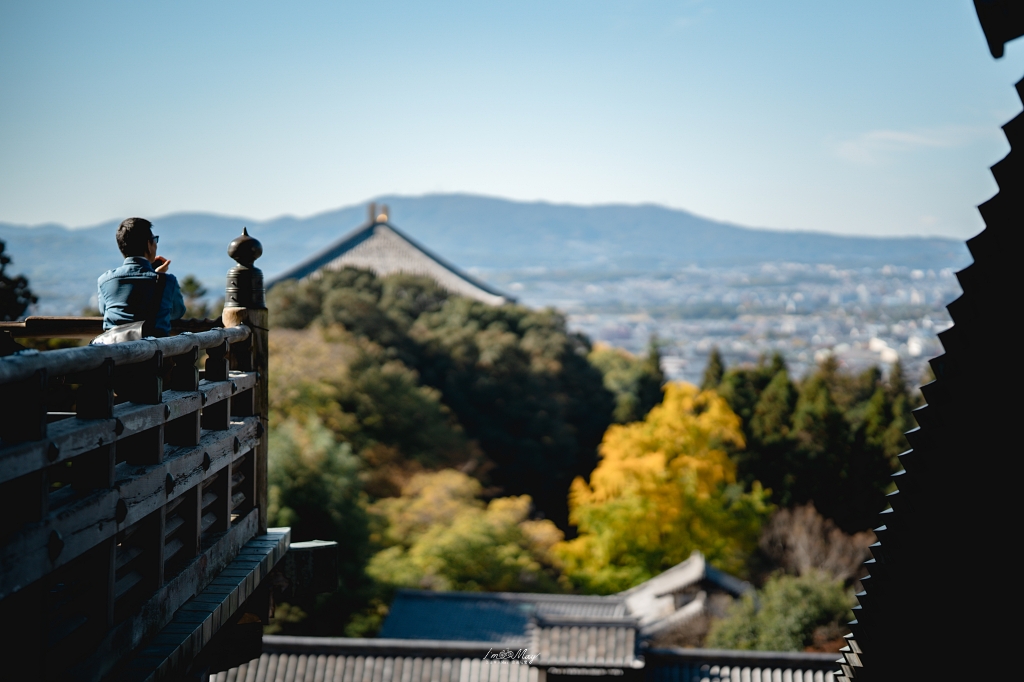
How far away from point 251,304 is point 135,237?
965 mm

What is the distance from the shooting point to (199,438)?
3.43 metres

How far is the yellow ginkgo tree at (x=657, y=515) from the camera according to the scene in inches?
779

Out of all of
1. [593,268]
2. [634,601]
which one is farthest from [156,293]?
[593,268]

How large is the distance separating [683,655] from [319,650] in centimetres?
455

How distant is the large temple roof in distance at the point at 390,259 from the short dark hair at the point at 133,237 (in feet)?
114

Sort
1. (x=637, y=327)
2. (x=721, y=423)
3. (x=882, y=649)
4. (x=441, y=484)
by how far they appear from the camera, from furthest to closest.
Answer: (x=637, y=327)
(x=721, y=423)
(x=441, y=484)
(x=882, y=649)

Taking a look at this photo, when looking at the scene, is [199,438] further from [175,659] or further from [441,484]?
[441,484]

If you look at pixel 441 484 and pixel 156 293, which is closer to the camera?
pixel 156 293

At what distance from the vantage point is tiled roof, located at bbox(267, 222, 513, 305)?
39719 millimetres

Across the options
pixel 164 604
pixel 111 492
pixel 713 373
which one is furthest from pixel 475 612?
pixel 713 373

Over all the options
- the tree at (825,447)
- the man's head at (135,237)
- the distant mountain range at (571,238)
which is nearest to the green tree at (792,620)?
the tree at (825,447)

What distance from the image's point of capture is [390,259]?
136 ft

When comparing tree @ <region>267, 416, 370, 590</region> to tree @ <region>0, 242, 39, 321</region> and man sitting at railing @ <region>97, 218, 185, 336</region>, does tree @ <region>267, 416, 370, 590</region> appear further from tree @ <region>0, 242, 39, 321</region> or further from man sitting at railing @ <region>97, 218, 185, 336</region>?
man sitting at railing @ <region>97, 218, 185, 336</region>

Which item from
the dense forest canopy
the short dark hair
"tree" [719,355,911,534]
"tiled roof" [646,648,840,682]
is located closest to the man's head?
the short dark hair
